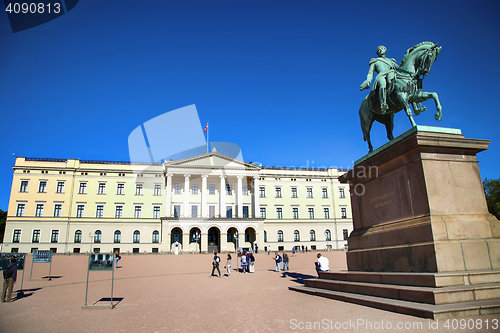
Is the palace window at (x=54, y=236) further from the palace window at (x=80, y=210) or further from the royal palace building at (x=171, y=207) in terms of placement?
the palace window at (x=80, y=210)

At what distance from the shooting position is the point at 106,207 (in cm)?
4809

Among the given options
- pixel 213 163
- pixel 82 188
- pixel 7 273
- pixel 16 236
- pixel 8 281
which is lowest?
pixel 8 281

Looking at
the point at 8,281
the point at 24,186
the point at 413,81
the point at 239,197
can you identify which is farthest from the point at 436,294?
the point at 24,186

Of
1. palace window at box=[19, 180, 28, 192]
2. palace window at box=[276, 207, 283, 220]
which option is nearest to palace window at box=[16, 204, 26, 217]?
palace window at box=[19, 180, 28, 192]

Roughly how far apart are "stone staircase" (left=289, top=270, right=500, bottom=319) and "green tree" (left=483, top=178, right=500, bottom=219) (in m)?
40.4

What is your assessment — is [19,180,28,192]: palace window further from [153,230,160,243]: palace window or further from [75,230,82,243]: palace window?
[153,230,160,243]: palace window

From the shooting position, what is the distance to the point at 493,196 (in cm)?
4100

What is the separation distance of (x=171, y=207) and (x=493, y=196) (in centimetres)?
4475

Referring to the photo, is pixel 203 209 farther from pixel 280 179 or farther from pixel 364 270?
pixel 364 270

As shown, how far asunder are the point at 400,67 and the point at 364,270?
4855mm

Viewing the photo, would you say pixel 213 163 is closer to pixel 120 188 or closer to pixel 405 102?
pixel 120 188

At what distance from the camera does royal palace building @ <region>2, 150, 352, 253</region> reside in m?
45.6

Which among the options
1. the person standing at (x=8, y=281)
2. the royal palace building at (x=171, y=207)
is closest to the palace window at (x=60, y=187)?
the royal palace building at (x=171, y=207)

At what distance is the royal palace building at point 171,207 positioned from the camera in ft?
149
